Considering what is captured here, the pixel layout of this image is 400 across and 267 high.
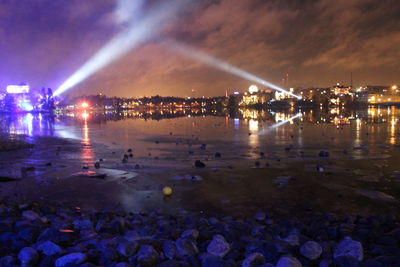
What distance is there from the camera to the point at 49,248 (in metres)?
6.27

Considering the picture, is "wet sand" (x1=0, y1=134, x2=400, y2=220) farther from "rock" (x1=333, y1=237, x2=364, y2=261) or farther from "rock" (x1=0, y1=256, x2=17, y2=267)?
"rock" (x1=0, y1=256, x2=17, y2=267)

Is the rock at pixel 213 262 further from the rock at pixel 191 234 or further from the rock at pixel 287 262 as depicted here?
the rock at pixel 191 234

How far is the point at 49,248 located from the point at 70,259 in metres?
0.71

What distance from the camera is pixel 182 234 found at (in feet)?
24.1

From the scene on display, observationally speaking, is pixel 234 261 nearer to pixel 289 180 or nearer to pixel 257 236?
pixel 257 236

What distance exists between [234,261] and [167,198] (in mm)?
6189

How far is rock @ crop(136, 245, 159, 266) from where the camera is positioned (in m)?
5.91

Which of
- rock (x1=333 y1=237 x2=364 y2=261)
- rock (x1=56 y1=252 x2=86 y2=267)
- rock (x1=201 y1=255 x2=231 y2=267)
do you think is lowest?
rock (x1=333 y1=237 x2=364 y2=261)

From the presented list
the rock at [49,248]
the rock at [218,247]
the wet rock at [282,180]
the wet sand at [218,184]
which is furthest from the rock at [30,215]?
the wet rock at [282,180]

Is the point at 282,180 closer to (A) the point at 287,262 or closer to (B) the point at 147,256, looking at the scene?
(A) the point at 287,262

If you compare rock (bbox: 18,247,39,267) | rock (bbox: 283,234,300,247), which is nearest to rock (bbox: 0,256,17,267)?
rock (bbox: 18,247,39,267)

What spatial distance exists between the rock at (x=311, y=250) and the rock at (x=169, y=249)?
2.45m

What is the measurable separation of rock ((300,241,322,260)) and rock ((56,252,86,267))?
4.07 meters

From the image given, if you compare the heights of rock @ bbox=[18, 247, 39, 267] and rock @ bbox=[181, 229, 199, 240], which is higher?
rock @ bbox=[18, 247, 39, 267]
